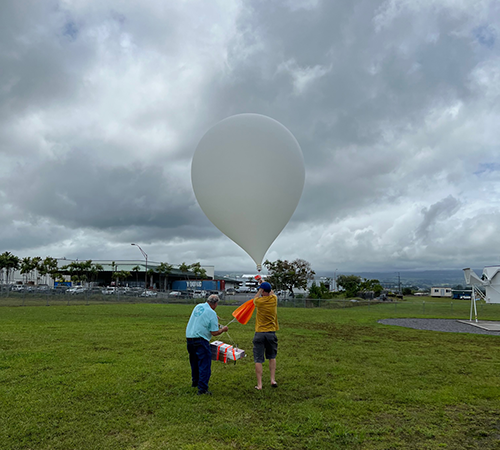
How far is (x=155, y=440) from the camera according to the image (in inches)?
165

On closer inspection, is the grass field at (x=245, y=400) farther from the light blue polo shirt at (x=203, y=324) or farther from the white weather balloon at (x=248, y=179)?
the white weather balloon at (x=248, y=179)

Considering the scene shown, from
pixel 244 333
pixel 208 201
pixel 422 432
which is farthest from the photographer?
pixel 244 333

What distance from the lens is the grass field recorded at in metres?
4.30

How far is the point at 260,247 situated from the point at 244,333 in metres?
6.89

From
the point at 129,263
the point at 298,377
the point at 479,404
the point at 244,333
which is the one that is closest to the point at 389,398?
the point at 479,404

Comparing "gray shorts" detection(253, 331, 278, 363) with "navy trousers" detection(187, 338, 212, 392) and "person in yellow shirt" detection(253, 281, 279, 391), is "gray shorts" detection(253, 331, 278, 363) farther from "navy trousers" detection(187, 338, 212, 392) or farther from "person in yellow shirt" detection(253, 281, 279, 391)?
"navy trousers" detection(187, 338, 212, 392)

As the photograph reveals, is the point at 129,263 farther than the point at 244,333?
Yes

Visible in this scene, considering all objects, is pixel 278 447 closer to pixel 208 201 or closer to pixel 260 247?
pixel 260 247

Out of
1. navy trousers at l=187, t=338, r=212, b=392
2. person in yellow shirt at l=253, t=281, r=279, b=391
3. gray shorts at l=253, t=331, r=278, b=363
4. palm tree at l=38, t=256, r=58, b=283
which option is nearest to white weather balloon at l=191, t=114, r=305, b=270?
person in yellow shirt at l=253, t=281, r=279, b=391

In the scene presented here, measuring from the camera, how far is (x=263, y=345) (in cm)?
631

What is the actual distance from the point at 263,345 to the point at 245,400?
96cm

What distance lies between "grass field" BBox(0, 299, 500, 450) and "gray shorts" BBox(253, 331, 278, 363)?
57 centimetres

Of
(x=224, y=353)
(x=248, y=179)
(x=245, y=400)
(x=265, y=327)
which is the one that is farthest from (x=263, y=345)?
(x=248, y=179)

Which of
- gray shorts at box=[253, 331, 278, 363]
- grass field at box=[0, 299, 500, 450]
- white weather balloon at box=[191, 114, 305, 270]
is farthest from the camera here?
white weather balloon at box=[191, 114, 305, 270]
